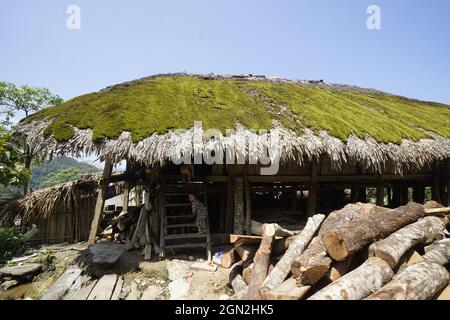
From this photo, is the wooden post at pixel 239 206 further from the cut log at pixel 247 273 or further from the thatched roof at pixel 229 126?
the cut log at pixel 247 273

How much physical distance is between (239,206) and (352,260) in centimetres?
369

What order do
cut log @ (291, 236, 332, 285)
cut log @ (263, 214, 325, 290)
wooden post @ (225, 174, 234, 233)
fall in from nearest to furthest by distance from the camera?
cut log @ (291, 236, 332, 285) < cut log @ (263, 214, 325, 290) < wooden post @ (225, 174, 234, 233)

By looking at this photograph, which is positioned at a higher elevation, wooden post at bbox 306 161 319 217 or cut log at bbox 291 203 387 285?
wooden post at bbox 306 161 319 217

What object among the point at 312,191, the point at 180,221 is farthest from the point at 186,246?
the point at 312,191

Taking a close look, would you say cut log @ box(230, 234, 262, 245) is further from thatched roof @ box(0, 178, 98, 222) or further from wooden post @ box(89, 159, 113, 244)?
thatched roof @ box(0, 178, 98, 222)

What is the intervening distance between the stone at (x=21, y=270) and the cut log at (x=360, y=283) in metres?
6.25

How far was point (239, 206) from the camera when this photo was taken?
7805 mm

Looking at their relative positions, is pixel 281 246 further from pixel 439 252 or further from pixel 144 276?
pixel 144 276

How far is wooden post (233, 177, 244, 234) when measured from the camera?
7.68 m

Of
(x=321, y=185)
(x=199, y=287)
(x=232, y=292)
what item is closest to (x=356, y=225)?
(x=232, y=292)

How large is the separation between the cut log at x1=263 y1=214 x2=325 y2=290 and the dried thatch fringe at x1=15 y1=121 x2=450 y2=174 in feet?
7.01

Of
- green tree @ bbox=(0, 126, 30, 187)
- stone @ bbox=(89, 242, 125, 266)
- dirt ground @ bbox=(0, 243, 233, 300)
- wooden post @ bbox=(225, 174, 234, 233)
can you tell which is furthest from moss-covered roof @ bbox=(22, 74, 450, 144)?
dirt ground @ bbox=(0, 243, 233, 300)

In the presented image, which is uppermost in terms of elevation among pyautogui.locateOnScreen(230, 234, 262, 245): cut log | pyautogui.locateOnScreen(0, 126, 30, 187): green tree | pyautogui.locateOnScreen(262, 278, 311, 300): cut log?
pyautogui.locateOnScreen(0, 126, 30, 187): green tree

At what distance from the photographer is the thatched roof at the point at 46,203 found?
30.3 ft
